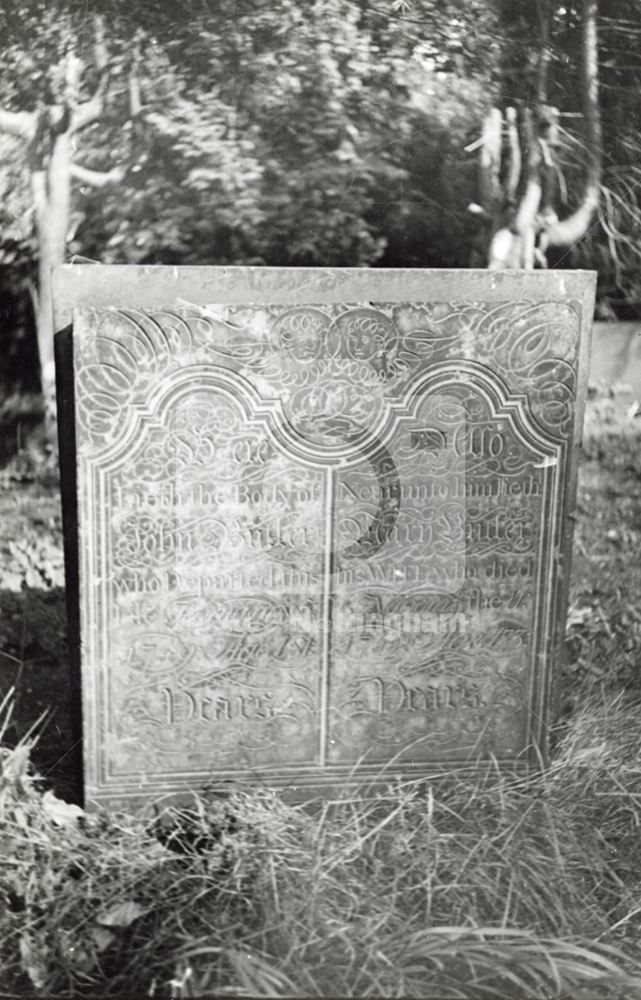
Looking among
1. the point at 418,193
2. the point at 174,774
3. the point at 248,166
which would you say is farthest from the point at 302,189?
the point at 174,774

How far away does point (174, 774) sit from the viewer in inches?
109

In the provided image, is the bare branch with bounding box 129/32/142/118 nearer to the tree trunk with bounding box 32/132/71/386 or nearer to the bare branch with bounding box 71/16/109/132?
the bare branch with bounding box 71/16/109/132

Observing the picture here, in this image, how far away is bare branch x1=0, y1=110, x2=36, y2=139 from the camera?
11.9 ft

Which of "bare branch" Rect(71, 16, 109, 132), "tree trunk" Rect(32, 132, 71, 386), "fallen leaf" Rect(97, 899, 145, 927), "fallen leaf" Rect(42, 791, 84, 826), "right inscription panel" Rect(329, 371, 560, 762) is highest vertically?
"bare branch" Rect(71, 16, 109, 132)

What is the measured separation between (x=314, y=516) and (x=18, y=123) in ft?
7.12

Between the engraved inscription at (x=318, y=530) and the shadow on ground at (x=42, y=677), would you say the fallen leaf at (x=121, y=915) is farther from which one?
the shadow on ground at (x=42, y=677)

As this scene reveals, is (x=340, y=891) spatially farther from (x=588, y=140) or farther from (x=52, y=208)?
(x=588, y=140)

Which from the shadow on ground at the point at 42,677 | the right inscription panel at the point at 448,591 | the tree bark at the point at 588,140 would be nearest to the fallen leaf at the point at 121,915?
the shadow on ground at the point at 42,677

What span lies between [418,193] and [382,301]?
1.35 meters

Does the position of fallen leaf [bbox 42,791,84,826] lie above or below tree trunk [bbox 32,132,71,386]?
below

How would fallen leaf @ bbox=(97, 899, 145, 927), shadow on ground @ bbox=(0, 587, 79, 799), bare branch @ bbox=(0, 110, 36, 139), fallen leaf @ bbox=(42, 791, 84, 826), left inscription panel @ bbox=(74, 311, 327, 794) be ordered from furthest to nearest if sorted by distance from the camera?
bare branch @ bbox=(0, 110, 36, 139) → shadow on ground @ bbox=(0, 587, 79, 799) → fallen leaf @ bbox=(42, 791, 84, 826) → left inscription panel @ bbox=(74, 311, 327, 794) → fallen leaf @ bbox=(97, 899, 145, 927)

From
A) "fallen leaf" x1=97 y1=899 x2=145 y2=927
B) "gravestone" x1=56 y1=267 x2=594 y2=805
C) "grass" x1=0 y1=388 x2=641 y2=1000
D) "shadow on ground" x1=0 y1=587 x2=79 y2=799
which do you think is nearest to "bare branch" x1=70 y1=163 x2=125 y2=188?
"gravestone" x1=56 y1=267 x2=594 y2=805

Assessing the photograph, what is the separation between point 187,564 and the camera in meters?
2.65

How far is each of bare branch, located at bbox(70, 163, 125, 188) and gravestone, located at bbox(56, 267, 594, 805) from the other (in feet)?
4.47
